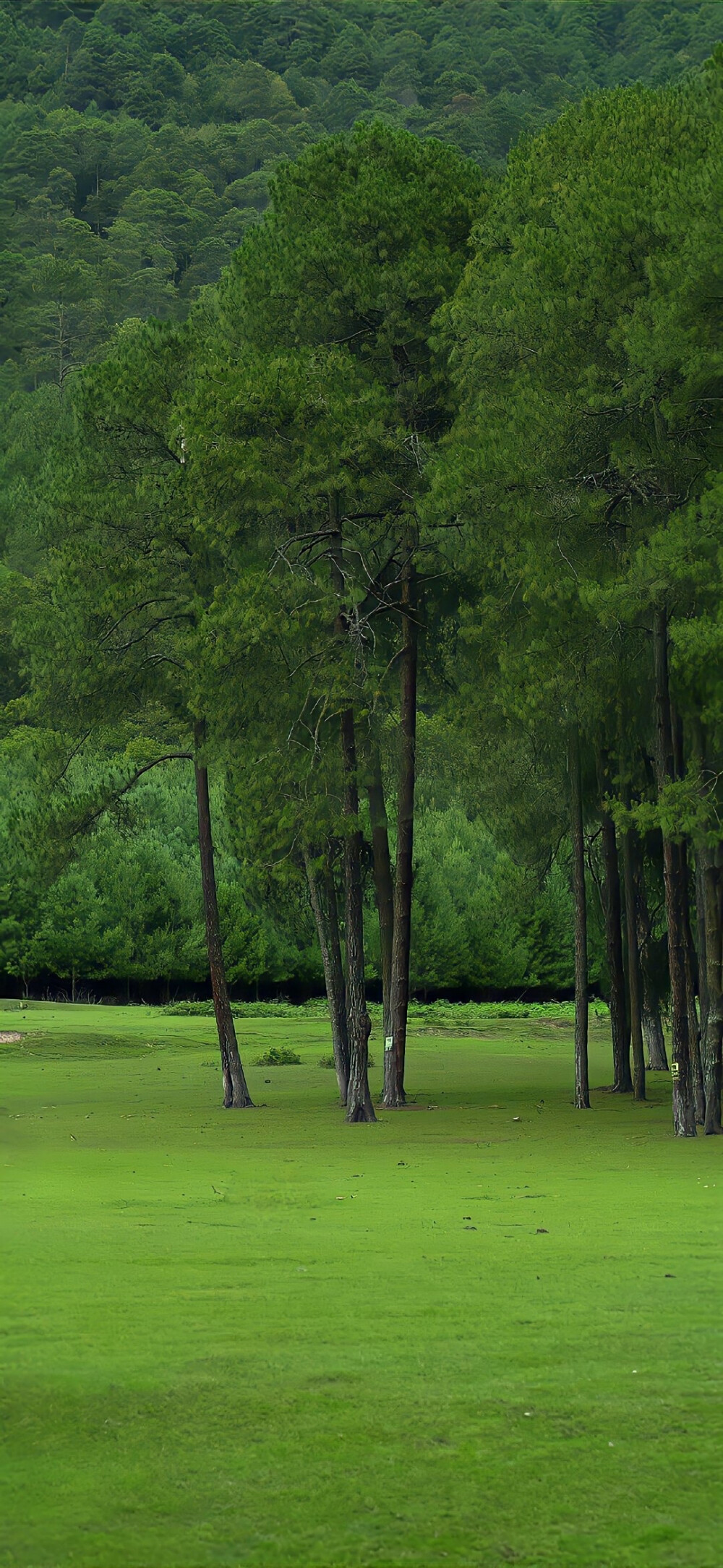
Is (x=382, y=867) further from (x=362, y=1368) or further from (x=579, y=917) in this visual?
(x=362, y=1368)

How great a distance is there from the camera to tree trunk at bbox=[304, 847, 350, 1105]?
26000 millimetres

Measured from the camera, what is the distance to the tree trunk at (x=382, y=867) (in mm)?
24984

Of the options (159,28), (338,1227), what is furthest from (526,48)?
(338,1227)

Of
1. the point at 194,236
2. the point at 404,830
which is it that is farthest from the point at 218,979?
the point at 194,236

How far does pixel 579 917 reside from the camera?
24578mm

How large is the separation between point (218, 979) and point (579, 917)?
5612mm

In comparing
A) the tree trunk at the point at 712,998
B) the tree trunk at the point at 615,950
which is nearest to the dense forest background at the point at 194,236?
the tree trunk at the point at 615,950

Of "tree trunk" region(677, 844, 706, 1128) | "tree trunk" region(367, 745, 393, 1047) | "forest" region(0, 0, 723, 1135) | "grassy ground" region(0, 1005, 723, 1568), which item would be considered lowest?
"grassy ground" region(0, 1005, 723, 1568)

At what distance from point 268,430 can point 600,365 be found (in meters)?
4.73

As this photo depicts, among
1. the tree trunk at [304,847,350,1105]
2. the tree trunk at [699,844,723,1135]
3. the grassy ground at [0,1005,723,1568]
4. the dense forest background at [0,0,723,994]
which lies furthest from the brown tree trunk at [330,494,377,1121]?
the grassy ground at [0,1005,723,1568]

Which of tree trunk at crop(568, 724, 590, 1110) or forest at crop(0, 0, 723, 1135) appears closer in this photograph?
forest at crop(0, 0, 723, 1135)

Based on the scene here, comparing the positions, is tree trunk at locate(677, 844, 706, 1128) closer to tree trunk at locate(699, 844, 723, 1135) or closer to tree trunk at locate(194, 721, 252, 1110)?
tree trunk at locate(699, 844, 723, 1135)

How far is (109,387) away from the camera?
25156mm

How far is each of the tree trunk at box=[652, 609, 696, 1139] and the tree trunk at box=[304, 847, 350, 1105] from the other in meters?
7.08
